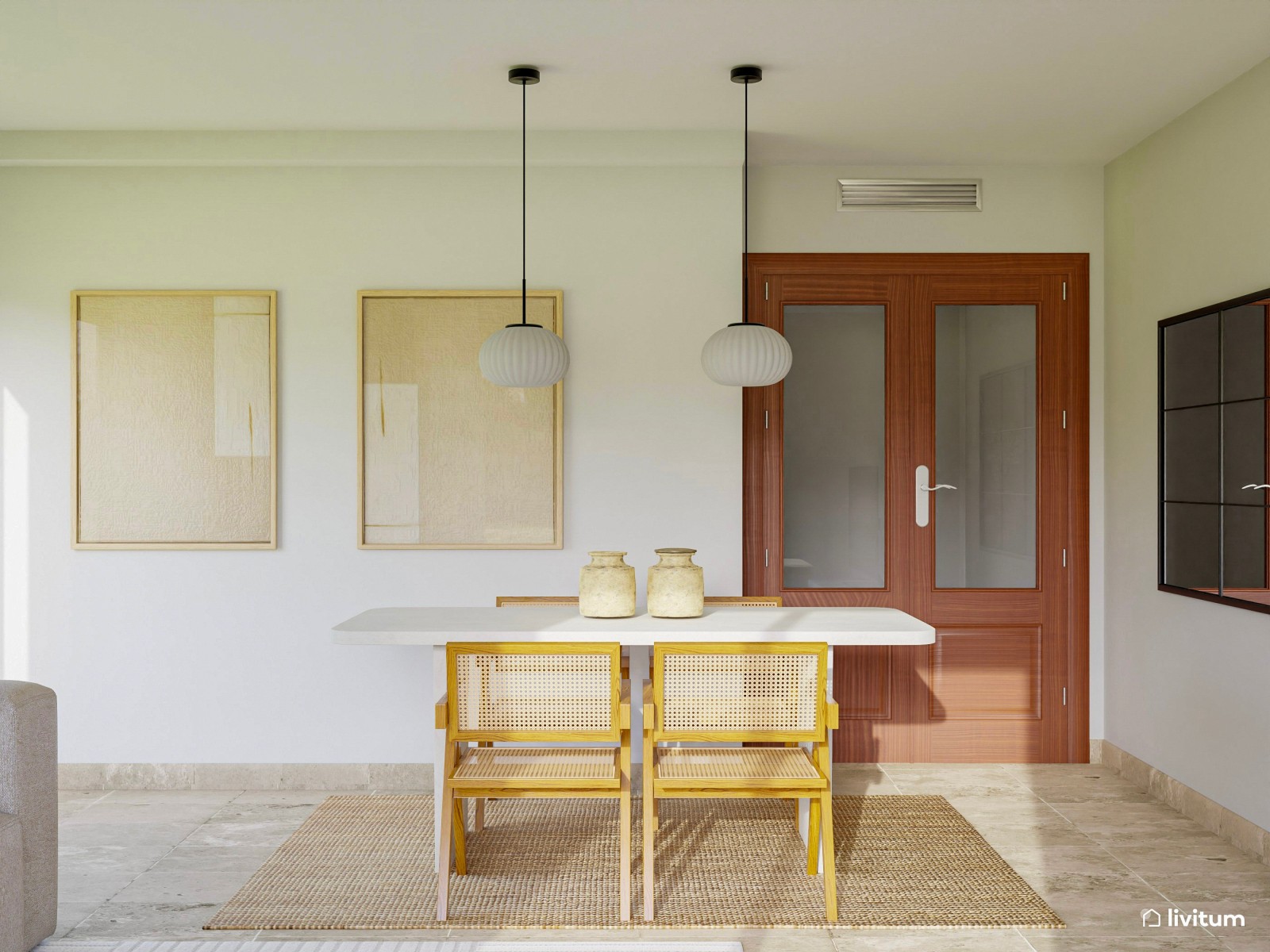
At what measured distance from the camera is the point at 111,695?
4.14m

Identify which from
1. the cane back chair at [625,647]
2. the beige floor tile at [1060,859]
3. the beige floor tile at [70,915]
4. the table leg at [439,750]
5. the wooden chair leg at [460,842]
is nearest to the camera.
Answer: the beige floor tile at [70,915]

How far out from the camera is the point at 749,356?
11.4ft

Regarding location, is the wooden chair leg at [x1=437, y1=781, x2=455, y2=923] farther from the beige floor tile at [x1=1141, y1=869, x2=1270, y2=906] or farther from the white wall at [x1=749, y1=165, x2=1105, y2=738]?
the white wall at [x1=749, y1=165, x2=1105, y2=738]

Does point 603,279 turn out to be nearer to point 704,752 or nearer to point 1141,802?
point 704,752

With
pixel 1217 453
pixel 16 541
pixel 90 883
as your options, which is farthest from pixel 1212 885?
pixel 16 541

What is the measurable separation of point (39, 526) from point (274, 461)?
1.08 m

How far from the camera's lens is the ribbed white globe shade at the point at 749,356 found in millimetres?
3488

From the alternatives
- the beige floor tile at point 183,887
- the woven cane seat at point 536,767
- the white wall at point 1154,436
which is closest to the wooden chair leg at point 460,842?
the woven cane seat at point 536,767

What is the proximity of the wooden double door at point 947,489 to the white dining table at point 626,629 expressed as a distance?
104cm

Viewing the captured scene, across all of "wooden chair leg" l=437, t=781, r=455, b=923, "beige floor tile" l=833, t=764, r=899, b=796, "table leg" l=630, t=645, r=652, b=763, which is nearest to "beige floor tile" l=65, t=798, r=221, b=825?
"wooden chair leg" l=437, t=781, r=455, b=923

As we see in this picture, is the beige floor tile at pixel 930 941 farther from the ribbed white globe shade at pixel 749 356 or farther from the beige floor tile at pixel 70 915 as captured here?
the beige floor tile at pixel 70 915

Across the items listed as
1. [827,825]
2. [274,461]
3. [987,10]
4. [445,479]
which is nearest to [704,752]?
[827,825]

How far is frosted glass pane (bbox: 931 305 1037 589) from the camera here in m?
4.45

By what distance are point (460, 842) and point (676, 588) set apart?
1095mm
